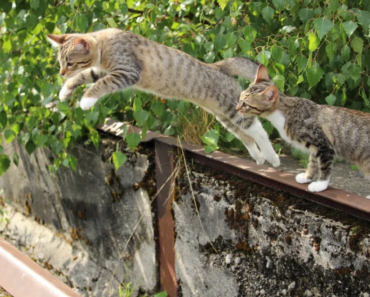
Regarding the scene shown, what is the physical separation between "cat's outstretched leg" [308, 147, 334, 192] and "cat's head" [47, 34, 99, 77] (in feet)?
5.95

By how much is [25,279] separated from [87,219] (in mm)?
3438

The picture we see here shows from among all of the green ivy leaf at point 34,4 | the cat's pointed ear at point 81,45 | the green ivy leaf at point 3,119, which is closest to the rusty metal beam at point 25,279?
the cat's pointed ear at point 81,45

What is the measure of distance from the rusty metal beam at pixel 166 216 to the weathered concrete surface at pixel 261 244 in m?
0.08

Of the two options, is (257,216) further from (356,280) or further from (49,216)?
(49,216)

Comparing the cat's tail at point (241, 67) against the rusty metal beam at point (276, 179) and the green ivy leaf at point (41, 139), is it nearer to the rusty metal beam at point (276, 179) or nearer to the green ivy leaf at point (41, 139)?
the rusty metal beam at point (276, 179)

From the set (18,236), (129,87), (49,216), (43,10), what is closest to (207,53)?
(129,87)

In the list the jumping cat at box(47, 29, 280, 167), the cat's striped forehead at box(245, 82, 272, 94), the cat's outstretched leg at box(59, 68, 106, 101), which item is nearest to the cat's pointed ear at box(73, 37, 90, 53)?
the jumping cat at box(47, 29, 280, 167)

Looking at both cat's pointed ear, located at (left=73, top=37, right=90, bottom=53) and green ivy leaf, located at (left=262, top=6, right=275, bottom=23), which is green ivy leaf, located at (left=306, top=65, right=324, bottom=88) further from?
cat's pointed ear, located at (left=73, top=37, right=90, bottom=53)

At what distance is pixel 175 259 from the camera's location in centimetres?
421

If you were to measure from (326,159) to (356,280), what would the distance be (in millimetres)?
738

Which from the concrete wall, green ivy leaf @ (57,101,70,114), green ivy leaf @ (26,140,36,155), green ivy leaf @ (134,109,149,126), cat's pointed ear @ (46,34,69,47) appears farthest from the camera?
green ivy leaf @ (26,140,36,155)

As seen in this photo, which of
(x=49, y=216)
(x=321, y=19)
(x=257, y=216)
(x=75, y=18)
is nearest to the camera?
(x=321, y=19)

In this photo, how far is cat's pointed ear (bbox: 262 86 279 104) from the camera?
337 cm

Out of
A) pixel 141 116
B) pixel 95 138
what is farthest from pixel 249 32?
pixel 95 138
